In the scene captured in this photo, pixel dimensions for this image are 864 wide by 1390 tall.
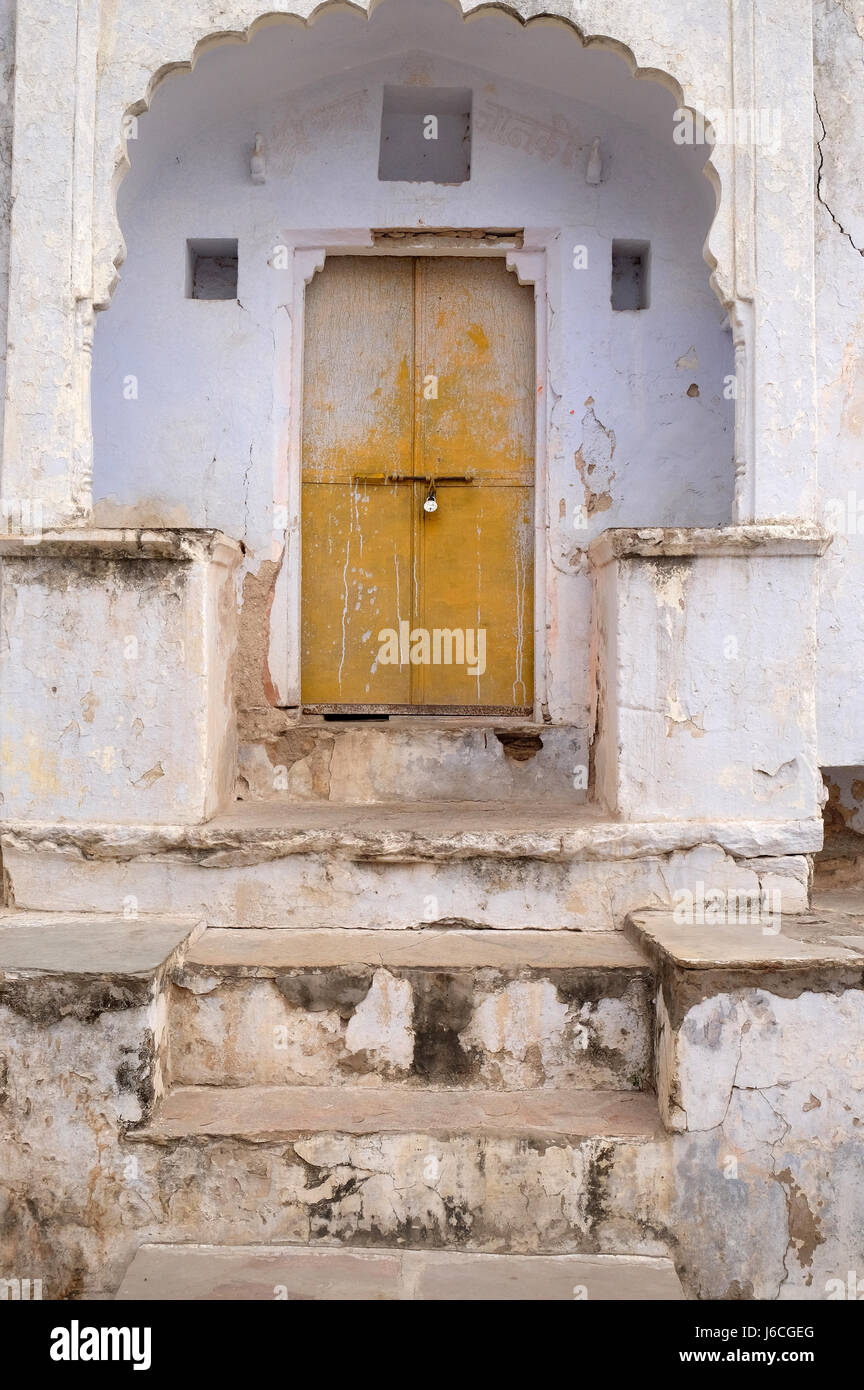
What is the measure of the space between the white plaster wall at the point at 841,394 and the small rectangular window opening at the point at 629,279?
96 centimetres

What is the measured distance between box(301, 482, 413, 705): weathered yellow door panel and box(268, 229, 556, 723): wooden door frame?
94mm

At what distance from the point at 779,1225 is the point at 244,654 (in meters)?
2.92

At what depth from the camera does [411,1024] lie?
308 cm

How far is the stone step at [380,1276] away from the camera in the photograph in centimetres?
244

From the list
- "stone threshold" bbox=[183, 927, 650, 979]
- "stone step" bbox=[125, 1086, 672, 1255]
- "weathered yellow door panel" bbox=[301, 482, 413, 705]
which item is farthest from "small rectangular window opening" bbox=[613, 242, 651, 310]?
"stone step" bbox=[125, 1086, 672, 1255]

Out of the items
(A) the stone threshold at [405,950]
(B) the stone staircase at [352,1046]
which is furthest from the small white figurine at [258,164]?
(A) the stone threshold at [405,950]

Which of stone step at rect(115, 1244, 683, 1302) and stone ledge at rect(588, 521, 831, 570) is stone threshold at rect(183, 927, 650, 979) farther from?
stone ledge at rect(588, 521, 831, 570)

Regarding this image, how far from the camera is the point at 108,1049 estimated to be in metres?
2.82

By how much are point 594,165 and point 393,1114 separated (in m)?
3.84

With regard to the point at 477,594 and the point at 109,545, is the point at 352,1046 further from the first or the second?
the point at 477,594

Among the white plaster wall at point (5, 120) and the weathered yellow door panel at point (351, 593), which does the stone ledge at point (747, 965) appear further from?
the white plaster wall at point (5, 120)

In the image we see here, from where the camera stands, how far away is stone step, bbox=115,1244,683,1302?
2436 mm

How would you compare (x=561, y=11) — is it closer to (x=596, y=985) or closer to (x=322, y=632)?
(x=322, y=632)
